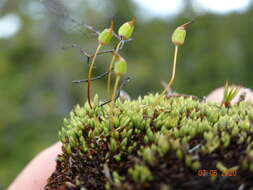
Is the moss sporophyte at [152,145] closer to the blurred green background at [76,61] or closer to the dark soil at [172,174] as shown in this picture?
the dark soil at [172,174]

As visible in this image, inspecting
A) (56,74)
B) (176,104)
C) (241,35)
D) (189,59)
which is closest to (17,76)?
(56,74)

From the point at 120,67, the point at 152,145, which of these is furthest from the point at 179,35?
the point at 152,145

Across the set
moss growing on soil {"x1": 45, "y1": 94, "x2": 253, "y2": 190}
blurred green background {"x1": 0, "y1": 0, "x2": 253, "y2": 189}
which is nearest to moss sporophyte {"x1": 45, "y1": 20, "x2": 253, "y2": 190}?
moss growing on soil {"x1": 45, "y1": 94, "x2": 253, "y2": 190}

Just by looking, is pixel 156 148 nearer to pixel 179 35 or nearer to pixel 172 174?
pixel 172 174

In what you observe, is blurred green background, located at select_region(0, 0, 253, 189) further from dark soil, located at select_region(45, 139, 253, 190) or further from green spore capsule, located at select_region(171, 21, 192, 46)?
dark soil, located at select_region(45, 139, 253, 190)

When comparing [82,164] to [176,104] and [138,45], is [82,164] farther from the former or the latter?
[138,45]
